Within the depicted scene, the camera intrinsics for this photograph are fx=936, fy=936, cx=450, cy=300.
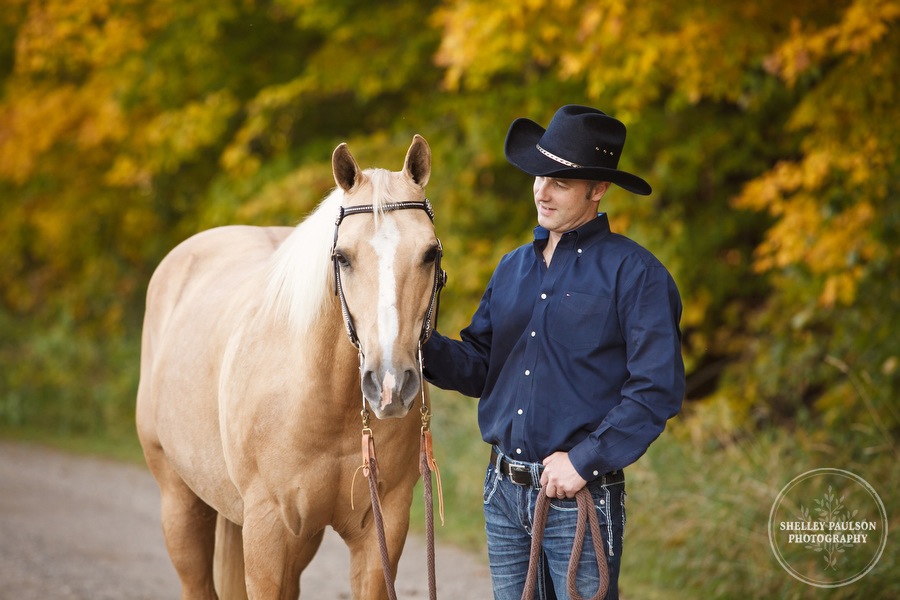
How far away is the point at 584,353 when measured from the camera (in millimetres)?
2457

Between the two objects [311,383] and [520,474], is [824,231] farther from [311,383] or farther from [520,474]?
[311,383]

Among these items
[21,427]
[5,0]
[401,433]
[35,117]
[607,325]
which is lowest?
[21,427]

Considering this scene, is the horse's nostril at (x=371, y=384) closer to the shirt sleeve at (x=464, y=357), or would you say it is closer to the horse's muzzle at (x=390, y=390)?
the horse's muzzle at (x=390, y=390)

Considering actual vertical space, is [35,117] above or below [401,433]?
above

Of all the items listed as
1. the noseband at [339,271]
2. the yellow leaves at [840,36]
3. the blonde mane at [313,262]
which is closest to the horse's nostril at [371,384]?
the noseband at [339,271]

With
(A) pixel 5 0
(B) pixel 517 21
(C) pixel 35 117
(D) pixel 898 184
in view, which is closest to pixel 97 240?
(C) pixel 35 117

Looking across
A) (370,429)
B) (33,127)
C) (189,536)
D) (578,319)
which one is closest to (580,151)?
(578,319)

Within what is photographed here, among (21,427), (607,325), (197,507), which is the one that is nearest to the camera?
(607,325)

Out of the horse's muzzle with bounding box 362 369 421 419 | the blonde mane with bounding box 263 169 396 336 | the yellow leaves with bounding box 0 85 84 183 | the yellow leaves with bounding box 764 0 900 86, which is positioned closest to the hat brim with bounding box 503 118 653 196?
the blonde mane with bounding box 263 169 396 336

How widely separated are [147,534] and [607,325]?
203 inches

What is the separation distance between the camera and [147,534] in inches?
261

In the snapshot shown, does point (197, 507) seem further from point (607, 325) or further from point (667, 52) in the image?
point (667, 52)

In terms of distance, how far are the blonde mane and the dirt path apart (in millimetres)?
2790

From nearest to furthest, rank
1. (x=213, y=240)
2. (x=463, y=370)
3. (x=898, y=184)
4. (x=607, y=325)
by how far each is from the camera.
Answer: (x=607, y=325), (x=463, y=370), (x=213, y=240), (x=898, y=184)
